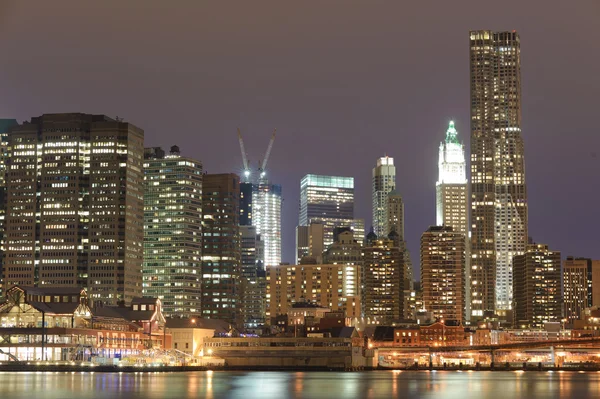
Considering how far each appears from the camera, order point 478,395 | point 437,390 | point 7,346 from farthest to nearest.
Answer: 1. point 7,346
2. point 437,390
3. point 478,395

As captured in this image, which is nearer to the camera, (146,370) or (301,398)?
(301,398)

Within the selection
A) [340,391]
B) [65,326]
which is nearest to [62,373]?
[65,326]

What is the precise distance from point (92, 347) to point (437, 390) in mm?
76164

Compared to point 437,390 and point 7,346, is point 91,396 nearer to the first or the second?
point 437,390

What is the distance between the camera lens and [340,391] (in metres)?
134

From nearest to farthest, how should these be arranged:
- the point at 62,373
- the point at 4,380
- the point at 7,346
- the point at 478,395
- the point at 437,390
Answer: the point at 478,395
the point at 437,390
the point at 4,380
the point at 62,373
the point at 7,346

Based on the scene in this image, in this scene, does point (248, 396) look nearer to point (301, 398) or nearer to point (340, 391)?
point (301, 398)

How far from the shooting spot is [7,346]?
617ft

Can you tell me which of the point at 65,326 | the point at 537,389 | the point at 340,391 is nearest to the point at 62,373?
the point at 65,326

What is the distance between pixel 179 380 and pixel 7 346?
1779 inches

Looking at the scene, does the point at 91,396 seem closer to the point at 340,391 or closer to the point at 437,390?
the point at 340,391

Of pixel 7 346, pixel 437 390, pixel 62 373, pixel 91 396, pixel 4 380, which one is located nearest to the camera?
pixel 91 396

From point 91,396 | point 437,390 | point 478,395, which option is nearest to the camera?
point 91,396

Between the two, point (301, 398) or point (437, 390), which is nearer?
point (301, 398)
